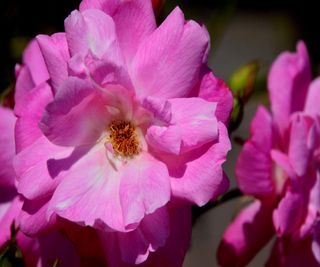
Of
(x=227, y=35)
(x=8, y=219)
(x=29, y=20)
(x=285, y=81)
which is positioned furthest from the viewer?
(x=227, y=35)

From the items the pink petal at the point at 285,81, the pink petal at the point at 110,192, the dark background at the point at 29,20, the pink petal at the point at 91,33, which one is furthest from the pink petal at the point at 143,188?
the dark background at the point at 29,20

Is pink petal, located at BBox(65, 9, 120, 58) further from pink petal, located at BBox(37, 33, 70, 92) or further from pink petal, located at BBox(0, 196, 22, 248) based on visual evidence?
pink petal, located at BBox(0, 196, 22, 248)

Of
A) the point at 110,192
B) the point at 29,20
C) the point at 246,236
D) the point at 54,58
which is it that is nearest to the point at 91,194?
the point at 110,192

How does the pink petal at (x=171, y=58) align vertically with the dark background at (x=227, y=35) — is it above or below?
above

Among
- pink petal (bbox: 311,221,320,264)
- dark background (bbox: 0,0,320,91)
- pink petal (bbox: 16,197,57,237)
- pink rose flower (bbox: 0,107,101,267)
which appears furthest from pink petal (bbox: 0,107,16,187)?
pink petal (bbox: 311,221,320,264)

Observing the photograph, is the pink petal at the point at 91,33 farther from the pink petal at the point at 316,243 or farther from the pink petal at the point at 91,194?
the pink petal at the point at 316,243

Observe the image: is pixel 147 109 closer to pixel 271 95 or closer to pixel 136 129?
pixel 136 129

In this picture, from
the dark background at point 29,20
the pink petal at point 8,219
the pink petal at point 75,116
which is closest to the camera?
the pink petal at point 75,116

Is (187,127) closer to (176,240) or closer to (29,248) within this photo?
(176,240)
